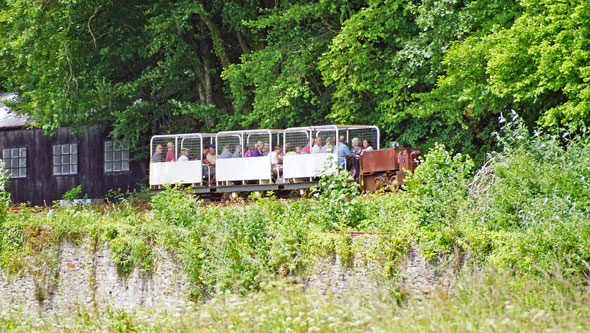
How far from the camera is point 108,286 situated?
17625mm

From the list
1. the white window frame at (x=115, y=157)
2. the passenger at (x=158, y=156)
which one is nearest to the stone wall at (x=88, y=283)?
the passenger at (x=158, y=156)

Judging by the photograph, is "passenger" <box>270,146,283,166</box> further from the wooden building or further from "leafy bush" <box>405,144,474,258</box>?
"leafy bush" <box>405,144,474,258</box>

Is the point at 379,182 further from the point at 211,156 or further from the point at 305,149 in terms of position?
the point at 211,156

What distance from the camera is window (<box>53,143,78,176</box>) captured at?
3691 cm

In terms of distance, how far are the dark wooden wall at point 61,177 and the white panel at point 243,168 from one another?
8669 mm

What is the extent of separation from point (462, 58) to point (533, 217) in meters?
9.96

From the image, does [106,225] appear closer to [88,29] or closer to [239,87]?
[239,87]

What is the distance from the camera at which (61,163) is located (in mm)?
37156

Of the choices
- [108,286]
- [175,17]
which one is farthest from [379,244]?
[175,17]

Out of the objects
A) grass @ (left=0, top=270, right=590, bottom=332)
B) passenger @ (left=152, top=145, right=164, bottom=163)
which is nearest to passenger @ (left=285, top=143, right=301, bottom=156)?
passenger @ (left=152, top=145, right=164, bottom=163)

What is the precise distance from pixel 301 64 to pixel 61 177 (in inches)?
542

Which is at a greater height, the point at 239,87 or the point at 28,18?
the point at 28,18

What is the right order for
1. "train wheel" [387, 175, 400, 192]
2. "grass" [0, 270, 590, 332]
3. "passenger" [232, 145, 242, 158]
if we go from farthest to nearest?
"passenger" [232, 145, 242, 158] → "train wheel" [387, 175, 400, 192] → "grass" [0, 270, 590, 332]

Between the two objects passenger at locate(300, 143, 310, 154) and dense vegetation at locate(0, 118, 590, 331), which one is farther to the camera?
passenger at locate(300, 143, 310, 154)
